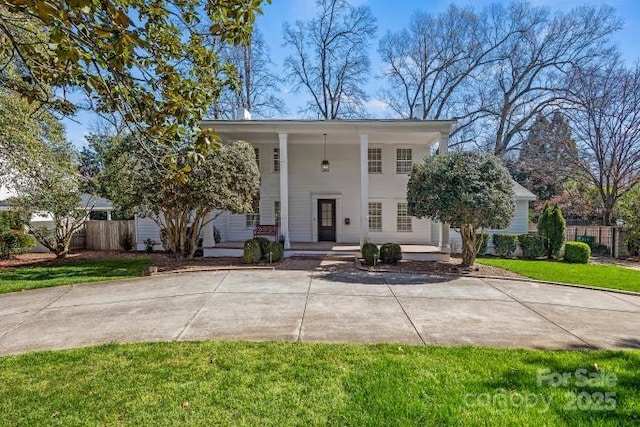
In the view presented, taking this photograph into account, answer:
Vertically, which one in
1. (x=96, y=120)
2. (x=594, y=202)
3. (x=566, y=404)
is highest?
(x=96, y=120)

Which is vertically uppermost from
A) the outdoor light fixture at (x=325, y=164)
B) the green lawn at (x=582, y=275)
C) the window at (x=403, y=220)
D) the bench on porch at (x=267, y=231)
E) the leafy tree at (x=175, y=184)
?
the outdoor light fixture at (x=325, y=164)

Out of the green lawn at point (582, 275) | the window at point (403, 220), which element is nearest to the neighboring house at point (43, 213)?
the window at point (403, 220)

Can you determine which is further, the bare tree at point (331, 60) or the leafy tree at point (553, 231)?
the bare tree at point (331, 60)

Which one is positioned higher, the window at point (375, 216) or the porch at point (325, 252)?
the window at point (375, 216)

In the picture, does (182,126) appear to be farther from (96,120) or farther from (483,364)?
(96,120)

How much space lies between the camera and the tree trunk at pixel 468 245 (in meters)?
10.3

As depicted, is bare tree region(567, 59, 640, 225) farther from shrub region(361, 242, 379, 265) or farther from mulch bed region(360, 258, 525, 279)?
shrub region(361, 242, 379, 265)

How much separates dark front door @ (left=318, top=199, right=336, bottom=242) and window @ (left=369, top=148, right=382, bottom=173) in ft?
8.26

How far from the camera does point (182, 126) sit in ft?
12.3

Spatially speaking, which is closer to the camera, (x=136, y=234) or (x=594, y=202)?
(x=136, y=234)

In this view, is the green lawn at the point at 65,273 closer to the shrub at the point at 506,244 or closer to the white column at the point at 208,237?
the white column at the point at 208,237

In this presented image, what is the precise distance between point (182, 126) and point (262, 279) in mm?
5561

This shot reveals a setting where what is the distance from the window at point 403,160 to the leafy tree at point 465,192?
4980 millimetres

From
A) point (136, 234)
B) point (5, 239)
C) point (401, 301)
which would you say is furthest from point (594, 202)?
point (5, 239)
